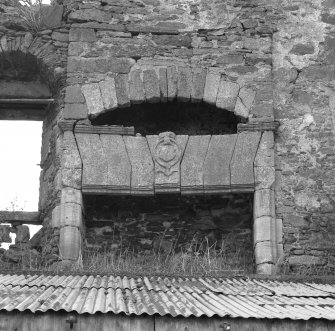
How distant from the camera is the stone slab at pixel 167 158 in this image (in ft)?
31.7

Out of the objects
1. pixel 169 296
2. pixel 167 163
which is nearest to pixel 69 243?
pixel 167 163

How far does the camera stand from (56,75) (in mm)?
10250

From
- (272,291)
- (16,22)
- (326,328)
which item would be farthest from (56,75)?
(326,328)

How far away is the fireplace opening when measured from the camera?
392 inches

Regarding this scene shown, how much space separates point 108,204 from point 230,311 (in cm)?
401

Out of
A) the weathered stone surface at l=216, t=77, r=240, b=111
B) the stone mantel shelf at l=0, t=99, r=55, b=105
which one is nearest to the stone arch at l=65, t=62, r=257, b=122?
the weathered stone surface at l=216, t=77, r=240, b=111

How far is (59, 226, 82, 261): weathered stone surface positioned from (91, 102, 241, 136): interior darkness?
6.13ft

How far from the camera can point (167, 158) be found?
978 cm

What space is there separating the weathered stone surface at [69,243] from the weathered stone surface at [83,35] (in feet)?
8.51

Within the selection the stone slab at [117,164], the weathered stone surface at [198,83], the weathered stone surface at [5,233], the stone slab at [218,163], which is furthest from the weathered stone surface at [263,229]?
the weathered stone surface at [5,233]

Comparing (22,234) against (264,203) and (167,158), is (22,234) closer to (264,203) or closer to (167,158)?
(167,158)

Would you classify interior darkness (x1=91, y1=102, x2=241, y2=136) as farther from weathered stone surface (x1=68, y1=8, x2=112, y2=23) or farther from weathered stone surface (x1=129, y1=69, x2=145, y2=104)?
weathered stone surface (x1=68, y1=8, x2=112, y2=23)

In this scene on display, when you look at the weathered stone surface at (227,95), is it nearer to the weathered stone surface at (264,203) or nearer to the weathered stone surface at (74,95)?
the weathered stone surface at (264,203)

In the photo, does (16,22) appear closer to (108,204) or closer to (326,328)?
(108,204)
